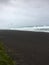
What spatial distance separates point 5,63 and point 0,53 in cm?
46

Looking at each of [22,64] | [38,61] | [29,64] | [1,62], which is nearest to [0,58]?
[1,62]

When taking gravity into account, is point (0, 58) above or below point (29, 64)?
above

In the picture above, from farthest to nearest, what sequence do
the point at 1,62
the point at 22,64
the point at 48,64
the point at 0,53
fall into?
the point at 48,64, the point at 22,64, the point at 0,53, the point at 1,62

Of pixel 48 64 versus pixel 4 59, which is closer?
pixel 4 59

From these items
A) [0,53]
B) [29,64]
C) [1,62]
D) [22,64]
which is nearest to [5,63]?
[1,62]

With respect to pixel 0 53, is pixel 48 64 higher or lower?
lower

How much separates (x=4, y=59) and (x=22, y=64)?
6.17 m

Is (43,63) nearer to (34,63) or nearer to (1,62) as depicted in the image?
(34,63)

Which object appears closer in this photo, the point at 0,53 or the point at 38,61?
the point at 0,53

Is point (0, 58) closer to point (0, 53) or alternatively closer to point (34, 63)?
point (0, 53)

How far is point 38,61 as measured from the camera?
12.3m

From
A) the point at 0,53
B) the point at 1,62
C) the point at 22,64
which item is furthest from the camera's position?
the point at 22,64

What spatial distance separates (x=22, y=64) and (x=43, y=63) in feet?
5.32

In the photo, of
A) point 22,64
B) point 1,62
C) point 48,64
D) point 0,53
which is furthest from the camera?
point 48,64
